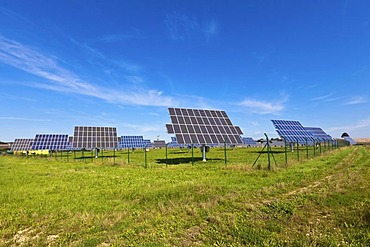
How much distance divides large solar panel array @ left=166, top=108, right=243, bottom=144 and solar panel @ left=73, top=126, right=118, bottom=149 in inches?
626

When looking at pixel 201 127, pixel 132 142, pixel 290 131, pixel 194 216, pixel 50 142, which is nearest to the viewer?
pixel 194 216

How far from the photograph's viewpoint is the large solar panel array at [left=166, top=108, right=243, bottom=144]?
24119 millimetres

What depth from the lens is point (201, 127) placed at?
26406mm

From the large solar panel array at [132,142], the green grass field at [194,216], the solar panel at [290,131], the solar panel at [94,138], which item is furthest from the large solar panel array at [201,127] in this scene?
the large solar panel array at [132,142]

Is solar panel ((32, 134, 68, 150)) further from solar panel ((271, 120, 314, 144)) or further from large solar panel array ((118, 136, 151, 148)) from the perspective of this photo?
solar panel ((271, 120, 314, 144))

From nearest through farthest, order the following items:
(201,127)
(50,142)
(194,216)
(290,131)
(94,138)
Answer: (194,216)
(201,127)
(94,138)
(290,131)
(50,142)

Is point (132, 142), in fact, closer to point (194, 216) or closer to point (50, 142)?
point (50, 142)

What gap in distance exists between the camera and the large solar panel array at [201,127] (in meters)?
24.1

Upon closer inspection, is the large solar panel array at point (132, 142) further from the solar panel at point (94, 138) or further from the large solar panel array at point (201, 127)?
the large solar panel array at point (201, 127)

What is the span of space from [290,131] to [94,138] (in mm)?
31922

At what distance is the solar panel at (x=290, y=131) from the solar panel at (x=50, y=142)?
38.8 m

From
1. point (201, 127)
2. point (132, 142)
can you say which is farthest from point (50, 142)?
point (201, 127)

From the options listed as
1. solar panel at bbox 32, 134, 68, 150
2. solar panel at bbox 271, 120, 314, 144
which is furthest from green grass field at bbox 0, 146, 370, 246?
solar panel at bbox 32, 134, 68, 150

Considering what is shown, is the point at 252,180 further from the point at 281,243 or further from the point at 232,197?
the point at 281,243
